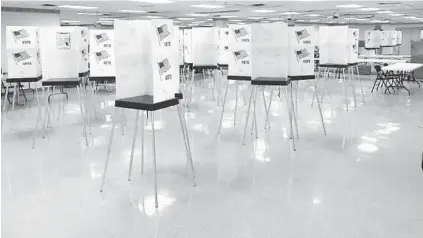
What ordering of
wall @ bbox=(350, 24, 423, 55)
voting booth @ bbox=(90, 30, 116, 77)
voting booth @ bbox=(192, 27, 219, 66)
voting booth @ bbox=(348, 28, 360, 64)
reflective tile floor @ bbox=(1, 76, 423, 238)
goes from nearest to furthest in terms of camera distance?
reflective tile floor @ bbox=(1, 76, 423, 238), voting booth @ bbox=(90, 30, 116, 77), voting booth @ bbox=(192, 27, 219, 66), voting booth @ bbox=(348, 28, 360, 64), wall @ bbox=(350, 24, 423, 55)

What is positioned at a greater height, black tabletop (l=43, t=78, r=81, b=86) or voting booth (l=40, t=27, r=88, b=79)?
voting booth (l=40, t=27, r=88, b=79)

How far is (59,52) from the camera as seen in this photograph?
6172 millimetres

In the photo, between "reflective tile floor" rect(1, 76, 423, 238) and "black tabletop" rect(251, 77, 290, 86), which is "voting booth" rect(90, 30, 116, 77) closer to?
"reflective tile floor" rect(1, 76, 423, 238)

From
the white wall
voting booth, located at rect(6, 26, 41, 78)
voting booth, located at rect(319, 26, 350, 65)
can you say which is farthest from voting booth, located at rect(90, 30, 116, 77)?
the white wall

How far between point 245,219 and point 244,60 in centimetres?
366

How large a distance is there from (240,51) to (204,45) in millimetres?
2174

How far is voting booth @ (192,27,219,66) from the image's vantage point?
8.72m

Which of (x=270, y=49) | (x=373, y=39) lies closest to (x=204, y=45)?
(x=270, y=49)

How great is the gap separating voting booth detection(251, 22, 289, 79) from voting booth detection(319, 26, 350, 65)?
122 inches

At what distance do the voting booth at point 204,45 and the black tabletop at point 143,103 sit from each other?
473 centimetres

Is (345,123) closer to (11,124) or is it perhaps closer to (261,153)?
(261,153)

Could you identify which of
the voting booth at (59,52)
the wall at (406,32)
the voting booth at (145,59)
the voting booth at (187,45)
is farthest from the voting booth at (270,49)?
the wall at (406,32)

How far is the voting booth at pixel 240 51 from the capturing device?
21.9 feet

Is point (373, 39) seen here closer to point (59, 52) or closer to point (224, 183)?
point (59, 52)
